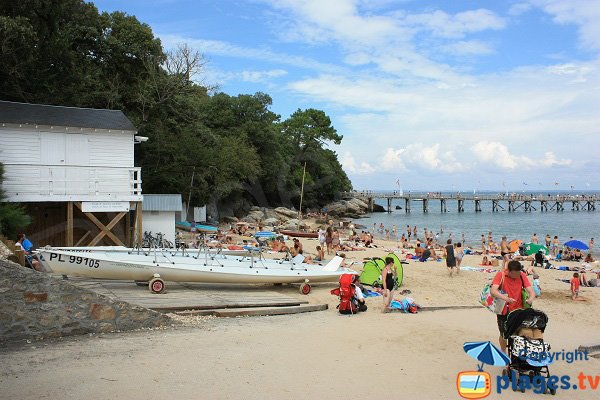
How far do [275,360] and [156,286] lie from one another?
6471mm

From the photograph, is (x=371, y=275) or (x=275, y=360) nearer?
(x=275, y=360)

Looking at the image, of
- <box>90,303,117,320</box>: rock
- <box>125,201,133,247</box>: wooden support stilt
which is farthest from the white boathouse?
<box>90,303,117,320</box>: rock

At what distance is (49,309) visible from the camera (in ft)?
26.5

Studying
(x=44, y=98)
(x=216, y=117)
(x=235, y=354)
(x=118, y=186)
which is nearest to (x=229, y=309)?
(x=235, y=354)

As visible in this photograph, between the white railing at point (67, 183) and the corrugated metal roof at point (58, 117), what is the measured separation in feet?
5.55

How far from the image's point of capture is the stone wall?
25.2ft

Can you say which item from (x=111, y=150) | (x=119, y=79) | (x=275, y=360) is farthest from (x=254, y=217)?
(x=275, y=360)

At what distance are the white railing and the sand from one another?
1162cm

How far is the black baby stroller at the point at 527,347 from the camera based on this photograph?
643cm

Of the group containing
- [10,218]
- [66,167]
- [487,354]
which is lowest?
[487,354]

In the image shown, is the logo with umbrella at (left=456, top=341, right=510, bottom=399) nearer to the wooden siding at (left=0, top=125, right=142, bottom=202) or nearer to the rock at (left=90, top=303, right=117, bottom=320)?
the rock at (left=90, top=303, right=117, bottom=320)

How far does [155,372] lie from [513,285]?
16.5ft

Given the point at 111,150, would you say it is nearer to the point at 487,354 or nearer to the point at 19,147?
the point at 19,147

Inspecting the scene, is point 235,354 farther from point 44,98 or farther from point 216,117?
point 216,117
